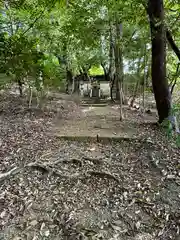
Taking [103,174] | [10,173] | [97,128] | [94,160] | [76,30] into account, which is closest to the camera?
[10,173]

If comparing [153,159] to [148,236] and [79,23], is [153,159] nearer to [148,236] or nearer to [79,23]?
[148,236]

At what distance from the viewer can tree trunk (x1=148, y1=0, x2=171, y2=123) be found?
14.2ft

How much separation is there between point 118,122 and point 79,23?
2485 mm

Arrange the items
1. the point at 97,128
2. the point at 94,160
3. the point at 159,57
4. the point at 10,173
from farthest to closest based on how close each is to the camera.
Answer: the point at 97,128 < the point at 159,57 < the point at 94,160 < the point at 10,173

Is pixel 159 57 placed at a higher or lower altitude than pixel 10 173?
higher

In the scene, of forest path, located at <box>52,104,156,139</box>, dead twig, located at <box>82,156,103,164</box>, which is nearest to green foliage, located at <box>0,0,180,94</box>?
forest path, located at <box>52,104,156,139</box>

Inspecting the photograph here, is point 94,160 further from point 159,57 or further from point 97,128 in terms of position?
point 159,57

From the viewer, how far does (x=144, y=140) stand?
160 inches

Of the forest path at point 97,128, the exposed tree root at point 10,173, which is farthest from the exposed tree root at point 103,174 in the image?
the forest path at point 97,128

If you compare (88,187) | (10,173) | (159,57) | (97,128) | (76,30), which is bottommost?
(88,187)

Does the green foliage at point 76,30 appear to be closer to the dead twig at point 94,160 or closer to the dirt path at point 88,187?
the dirt path at point 88,187

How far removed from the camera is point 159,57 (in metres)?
4.59

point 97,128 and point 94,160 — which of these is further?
point 97,128

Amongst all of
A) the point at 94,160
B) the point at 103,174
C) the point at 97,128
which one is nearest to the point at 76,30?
the point at 97,128
